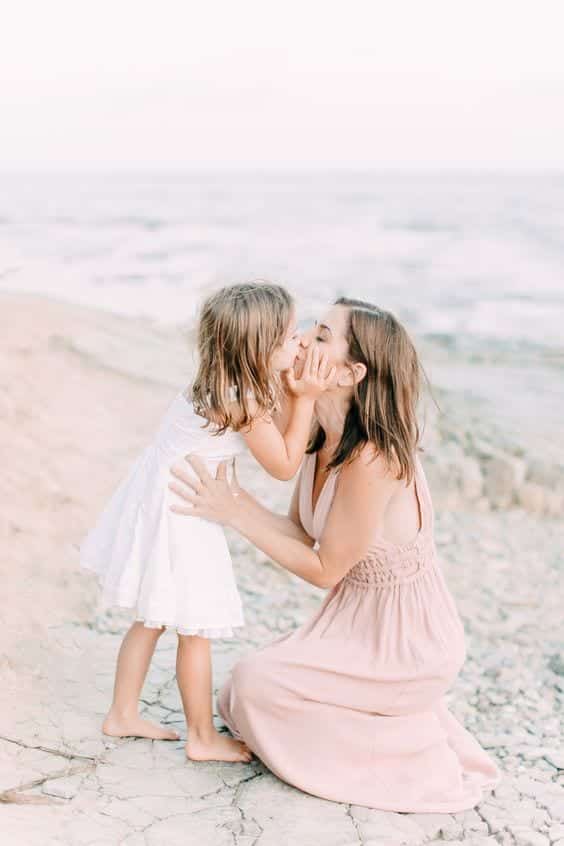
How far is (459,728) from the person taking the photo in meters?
3.41

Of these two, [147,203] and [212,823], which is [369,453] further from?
[147,203]

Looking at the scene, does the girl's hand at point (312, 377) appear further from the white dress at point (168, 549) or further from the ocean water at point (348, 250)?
the ocean water at point (348, 250)

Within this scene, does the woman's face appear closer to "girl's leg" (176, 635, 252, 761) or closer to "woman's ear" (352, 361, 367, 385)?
"woman's ear" (352, 361, 367, 385)

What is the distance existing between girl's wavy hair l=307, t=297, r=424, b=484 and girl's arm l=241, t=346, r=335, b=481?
0.39 feet

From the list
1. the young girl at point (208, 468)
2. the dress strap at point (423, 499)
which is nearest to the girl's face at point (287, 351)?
the young girl at point (208, 468)

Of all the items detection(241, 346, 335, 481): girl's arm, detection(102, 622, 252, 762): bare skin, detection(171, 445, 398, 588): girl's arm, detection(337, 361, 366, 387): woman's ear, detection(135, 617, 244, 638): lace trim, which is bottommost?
detection(102, 622, 252, 762): bare skin

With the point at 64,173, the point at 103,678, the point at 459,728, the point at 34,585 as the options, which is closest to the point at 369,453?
the point at 459,728

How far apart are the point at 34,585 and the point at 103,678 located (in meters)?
0.85

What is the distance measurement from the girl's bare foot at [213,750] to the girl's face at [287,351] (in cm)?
127

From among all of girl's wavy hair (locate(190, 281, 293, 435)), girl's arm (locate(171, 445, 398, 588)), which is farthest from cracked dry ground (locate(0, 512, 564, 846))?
girl's wavy hair (locate(190, 281, 293, 435))

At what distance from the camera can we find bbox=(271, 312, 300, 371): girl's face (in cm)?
301

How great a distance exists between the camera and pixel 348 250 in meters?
30.8

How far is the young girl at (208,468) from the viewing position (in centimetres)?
298

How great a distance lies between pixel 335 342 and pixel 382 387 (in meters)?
0.21
